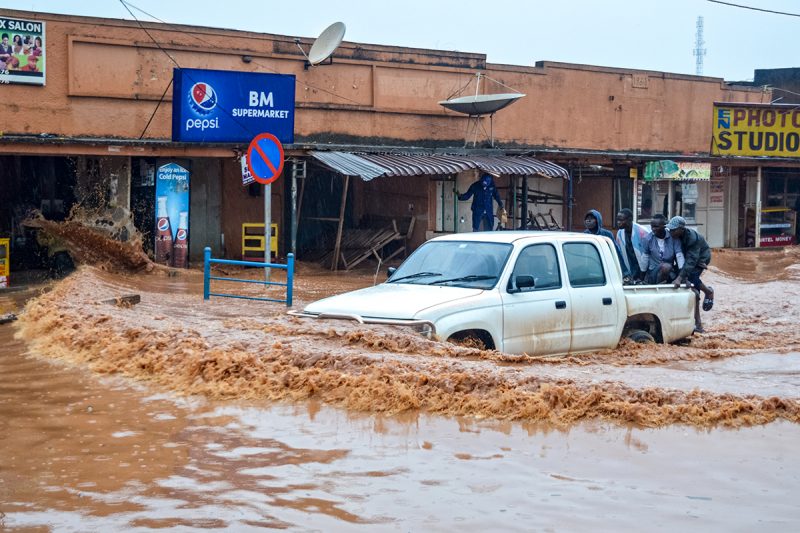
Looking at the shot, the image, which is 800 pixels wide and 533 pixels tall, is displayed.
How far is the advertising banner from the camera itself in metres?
20.5

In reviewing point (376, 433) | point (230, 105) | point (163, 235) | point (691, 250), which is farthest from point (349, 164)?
point (376, 433)

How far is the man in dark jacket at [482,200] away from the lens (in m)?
23.4

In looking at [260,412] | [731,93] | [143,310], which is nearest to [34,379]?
[260,412]

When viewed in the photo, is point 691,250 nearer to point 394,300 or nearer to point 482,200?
point 394,300

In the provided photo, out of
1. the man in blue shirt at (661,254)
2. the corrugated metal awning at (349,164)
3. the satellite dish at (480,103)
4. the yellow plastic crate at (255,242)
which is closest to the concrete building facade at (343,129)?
the corrugated metal awning at (349,164)

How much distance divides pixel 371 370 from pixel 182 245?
1413 centimetres

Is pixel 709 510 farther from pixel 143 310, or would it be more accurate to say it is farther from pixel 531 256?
pixel 143 310

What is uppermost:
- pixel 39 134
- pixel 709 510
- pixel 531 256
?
pixel 39 134

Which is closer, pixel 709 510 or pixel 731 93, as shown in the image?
pixel 709 510

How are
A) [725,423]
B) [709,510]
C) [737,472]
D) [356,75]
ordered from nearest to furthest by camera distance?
[709,510], [737,472], [725,423], [356,75]

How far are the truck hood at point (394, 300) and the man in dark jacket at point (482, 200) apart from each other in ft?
44.6

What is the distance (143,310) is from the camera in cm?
1335

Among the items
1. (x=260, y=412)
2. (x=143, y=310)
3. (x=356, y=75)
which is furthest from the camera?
(x=356, y=75)

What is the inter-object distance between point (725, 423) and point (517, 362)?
2185mm
